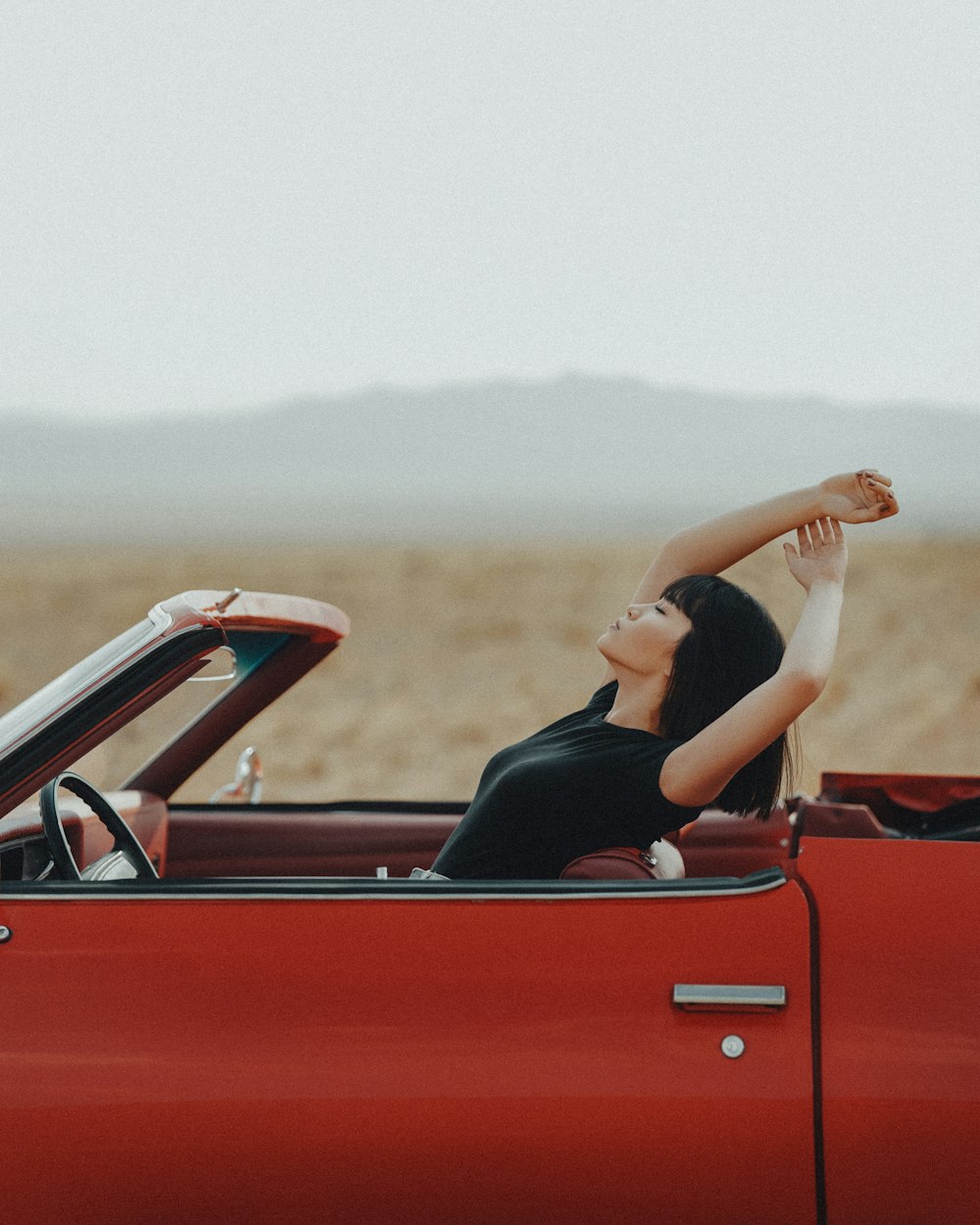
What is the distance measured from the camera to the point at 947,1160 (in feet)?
6.31

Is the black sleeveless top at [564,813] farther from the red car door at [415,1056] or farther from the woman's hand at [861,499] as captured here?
the woman's hand at [861,499]

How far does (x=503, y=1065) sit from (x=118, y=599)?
59.0ft

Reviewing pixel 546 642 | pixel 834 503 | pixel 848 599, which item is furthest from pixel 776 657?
pixel 848 599

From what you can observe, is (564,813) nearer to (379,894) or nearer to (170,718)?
(379,894)

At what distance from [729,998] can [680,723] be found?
72cm

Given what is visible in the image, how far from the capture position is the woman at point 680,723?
231 cm

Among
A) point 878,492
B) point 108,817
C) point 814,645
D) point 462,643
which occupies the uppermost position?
point 878,492

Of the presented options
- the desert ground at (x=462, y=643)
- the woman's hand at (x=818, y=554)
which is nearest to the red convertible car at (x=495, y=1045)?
the woman's hand at (x=818, y=554)

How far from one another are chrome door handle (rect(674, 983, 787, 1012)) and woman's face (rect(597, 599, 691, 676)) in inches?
30.4

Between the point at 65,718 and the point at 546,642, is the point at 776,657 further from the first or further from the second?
the point at 546,642

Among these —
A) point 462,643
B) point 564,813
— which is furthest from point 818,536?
point 462,643

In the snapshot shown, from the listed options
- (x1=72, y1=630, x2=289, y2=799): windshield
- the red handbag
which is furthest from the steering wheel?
the red handbag

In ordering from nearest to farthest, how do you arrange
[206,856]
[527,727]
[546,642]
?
[206,856], [527,727], [546,642]

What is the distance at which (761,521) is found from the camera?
2.88m
